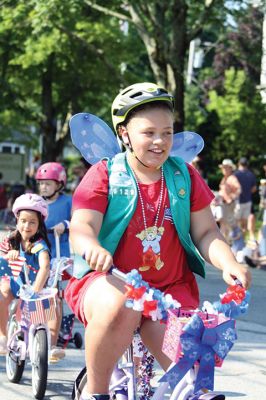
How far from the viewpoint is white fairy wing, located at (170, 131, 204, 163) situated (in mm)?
4797

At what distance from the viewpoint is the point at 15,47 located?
108 ft

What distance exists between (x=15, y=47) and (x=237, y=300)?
2977 cm

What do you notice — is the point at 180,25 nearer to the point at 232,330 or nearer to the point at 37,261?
the point at 37,261

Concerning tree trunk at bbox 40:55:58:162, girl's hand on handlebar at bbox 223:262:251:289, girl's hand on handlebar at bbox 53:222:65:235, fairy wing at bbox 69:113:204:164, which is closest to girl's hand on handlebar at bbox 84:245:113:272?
girl's hand on handlebar at bbox 223:262:251:289

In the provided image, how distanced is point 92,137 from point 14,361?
264 cm

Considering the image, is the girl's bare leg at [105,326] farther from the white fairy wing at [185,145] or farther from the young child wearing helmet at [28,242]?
the young child wearing helmet at [28,242]

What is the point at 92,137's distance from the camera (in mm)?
4668

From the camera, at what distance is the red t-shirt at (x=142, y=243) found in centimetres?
413

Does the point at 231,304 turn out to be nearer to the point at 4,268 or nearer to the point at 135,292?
the point at 135,292

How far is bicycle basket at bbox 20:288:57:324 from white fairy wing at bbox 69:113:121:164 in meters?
2.21

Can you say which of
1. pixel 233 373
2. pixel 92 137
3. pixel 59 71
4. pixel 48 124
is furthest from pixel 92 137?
pixel 48 124

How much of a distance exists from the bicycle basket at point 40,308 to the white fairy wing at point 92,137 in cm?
221

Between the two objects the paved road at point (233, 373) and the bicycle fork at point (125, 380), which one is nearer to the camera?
the bicycle fork at point (125, 380)

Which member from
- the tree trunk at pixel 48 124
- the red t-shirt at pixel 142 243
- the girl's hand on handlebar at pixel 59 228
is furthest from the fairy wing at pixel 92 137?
the tree trunk at pixel 48 124
